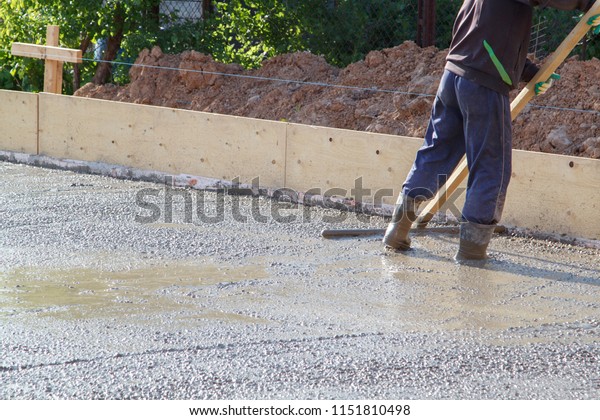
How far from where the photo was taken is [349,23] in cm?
1074

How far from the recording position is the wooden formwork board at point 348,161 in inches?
301

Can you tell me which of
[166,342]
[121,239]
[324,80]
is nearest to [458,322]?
[166,342]

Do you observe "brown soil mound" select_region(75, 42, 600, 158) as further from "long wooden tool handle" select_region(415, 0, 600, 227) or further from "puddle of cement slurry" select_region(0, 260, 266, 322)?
"puddle of cement slurry" select_region(0, 260, 266, 322)

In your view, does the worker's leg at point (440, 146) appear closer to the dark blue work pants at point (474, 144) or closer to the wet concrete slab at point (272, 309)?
the dark blue work pants at point (474, 144)

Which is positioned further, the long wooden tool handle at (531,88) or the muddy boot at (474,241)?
the muddy boot at (474,241)

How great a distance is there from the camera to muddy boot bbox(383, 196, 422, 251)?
20.9 ft

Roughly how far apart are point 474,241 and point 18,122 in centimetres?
591

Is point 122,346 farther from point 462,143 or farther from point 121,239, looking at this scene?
point 462,143

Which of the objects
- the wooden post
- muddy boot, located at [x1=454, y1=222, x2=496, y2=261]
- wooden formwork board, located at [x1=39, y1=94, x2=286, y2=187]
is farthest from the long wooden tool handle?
the wooden post

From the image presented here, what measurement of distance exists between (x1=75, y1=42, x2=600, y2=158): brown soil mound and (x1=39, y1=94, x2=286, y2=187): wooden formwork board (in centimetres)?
96

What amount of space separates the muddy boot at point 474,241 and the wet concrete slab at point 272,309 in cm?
12

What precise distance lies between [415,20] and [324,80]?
5.18 ft

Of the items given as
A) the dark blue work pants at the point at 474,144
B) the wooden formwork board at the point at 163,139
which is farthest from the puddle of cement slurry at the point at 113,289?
the wooden formwork board at the point at 163,139

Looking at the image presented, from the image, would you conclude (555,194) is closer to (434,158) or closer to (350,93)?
(434,158)
